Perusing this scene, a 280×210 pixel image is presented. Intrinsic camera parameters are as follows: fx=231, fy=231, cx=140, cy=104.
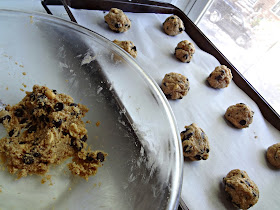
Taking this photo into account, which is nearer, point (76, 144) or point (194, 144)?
point (76, 144)

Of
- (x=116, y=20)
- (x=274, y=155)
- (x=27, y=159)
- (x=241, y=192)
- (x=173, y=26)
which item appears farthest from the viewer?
(x=173, y=26)

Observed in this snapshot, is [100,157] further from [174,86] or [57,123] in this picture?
[174,86]

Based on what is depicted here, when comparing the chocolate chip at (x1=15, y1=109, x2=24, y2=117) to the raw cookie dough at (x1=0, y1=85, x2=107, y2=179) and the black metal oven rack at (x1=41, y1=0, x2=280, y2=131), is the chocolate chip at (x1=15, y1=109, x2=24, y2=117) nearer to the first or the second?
the raw cookie dough at (x1=0, y1=85, x2=107, y2=179)

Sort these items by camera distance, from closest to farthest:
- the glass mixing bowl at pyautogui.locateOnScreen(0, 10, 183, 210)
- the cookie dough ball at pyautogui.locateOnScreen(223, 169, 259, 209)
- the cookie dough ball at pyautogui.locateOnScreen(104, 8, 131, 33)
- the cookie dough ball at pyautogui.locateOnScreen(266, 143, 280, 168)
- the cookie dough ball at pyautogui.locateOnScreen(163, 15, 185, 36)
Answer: the glass mixing bowl at pyautogui.locateOnScreen(0, 10, 183, 210), the cookie dough ball at pyautogui.locateOnScreen(223, 169, 259, 209), the cookie dough ball at pyautogui.locateOnScreen(266, 143, 280, 168), the cookie dough ball at pyautogui.locateOnScreen(104, 8, 131, 33), the cookie dough ball at pyautogui.locateOnScreen(163, 15, 185, 36)

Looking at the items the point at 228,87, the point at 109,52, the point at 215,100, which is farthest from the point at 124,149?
the point at 228,87

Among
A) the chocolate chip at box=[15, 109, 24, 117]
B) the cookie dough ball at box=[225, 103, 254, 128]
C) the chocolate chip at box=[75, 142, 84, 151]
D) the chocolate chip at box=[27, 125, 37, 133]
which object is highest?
the chocolate chip at box=[75, 142, 84, 151]

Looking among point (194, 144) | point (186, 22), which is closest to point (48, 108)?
point (194, 144)

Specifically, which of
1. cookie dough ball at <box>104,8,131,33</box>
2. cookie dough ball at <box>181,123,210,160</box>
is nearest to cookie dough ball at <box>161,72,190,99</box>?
cookie dough ball at <box>181,123,210,160</box>
